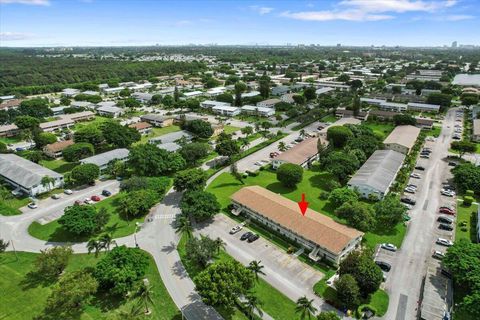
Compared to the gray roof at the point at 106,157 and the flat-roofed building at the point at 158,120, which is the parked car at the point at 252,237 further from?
the flat-roofed building at the point at 158,120

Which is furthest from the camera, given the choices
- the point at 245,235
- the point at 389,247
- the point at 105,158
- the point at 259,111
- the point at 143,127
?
the point at 259,111

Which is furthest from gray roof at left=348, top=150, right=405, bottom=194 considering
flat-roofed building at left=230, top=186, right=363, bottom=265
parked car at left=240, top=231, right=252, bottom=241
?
parked car at left=240, top=231, right=252, bottom=241

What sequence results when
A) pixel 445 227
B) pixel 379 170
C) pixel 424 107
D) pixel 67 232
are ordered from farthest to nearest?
pixel 424 107 < pixel 379 170 < pixel 67 232 < pixel 445 227

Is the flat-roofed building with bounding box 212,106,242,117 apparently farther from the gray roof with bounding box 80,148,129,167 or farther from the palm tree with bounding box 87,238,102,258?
the palm tree with bounding box 87,238,102,258

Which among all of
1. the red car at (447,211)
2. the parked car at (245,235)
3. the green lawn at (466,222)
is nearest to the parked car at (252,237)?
the parked car at (245,235)

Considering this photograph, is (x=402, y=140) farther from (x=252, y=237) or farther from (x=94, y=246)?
(x=94, y=246)

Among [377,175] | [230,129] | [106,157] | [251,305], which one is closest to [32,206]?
[106,157]

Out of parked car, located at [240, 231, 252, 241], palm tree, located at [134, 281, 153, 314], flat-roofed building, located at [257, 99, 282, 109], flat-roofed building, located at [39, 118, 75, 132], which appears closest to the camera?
palm tree, located at [134, 281, 153, 314]

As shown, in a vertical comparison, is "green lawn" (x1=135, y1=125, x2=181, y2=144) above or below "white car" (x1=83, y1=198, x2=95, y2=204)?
above
